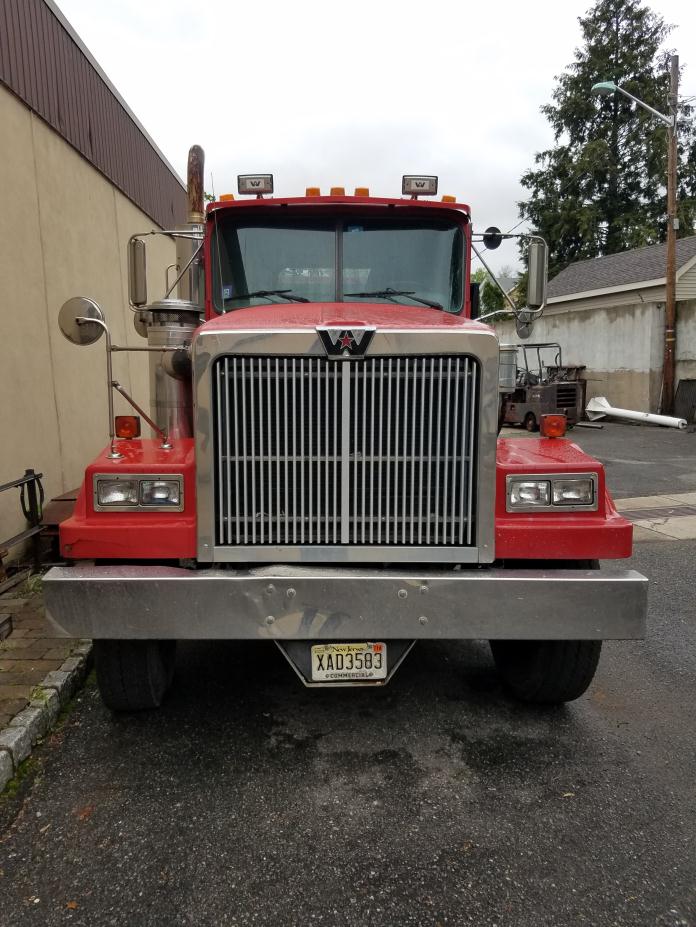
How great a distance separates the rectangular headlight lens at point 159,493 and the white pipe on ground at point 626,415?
1798 centimetres

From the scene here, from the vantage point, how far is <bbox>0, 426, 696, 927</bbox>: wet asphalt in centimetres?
242

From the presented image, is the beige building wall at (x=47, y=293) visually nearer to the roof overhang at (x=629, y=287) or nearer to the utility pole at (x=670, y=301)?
the utility pole at (x=670, y=301)

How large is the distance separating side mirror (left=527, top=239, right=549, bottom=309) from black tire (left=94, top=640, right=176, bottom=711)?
3158 millimetres

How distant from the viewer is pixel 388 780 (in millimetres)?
3146

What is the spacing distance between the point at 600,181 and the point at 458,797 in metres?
42.1

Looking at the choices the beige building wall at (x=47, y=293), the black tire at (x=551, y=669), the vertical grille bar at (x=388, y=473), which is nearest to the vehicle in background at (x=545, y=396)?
the beige building wall at (x=47, y=293)

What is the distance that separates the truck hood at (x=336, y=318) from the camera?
313 centimetres

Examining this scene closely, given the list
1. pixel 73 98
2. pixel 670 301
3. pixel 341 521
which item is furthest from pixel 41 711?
pixel 670 301

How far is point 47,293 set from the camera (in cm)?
706

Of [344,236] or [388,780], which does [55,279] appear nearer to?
[344,236]

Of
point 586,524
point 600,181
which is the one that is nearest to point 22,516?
point 586,524

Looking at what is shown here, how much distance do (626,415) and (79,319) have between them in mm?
18835

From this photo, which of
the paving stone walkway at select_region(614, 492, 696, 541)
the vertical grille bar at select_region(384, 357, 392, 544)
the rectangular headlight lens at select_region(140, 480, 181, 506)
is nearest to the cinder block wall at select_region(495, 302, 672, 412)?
the paving stone walkway at select_region(614, 492, 696, 541)

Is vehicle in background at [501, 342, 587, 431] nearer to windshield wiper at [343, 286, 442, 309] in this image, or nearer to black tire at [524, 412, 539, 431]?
black tire at [524, 412, 539, 431]
